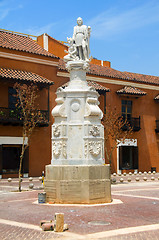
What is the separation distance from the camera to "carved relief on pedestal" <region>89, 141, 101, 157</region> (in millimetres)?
12922

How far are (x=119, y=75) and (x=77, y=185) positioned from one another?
963 inches

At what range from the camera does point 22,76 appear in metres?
27.5

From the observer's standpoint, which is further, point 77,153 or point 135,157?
point 135,157

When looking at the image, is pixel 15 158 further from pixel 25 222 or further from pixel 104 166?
pixel 25 222

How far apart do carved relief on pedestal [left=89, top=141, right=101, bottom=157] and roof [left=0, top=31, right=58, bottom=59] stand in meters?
17.1

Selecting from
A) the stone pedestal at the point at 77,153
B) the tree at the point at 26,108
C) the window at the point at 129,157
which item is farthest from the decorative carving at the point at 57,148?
the window at the point at 129,157

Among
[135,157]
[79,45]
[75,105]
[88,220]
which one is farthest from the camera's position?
[135,157]

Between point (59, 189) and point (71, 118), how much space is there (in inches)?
96.8

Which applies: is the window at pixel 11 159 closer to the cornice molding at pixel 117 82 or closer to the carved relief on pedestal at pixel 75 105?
the cornice molding at pixel 117 82

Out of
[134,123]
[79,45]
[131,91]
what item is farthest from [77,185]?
[134,123]

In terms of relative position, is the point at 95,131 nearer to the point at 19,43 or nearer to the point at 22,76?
the point at 22,76

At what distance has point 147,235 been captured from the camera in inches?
313

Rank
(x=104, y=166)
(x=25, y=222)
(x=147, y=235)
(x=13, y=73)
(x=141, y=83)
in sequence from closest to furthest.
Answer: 1. (x=147, y=235)
2. (x=25, y=222)
3. (x=104, y=166)
4. (x=13, y=73)
5. (x=141, y=83)

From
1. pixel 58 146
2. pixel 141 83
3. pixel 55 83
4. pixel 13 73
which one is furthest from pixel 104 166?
pixel 141 83
